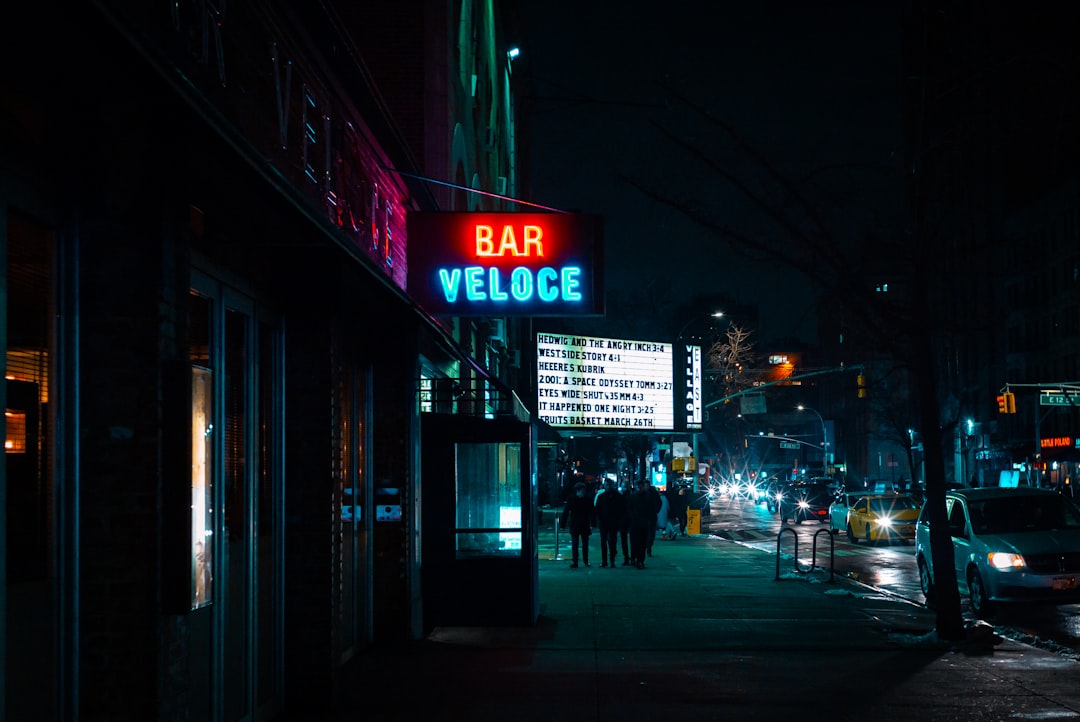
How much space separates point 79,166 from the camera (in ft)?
20.9

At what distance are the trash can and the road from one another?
106 centimetres

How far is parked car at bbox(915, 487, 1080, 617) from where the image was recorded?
17484 mm

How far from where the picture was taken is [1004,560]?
17.7 metres

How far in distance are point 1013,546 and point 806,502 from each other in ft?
120

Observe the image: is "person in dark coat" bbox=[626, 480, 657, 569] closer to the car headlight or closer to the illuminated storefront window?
the car headlight

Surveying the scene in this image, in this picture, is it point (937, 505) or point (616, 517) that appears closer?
point (937, 505)

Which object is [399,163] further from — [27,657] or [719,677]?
[27,657]

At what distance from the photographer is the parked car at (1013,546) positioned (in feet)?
57.4

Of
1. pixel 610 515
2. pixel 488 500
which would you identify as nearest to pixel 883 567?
pixel 610 515

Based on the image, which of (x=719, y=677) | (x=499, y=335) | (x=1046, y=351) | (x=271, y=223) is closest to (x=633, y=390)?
(x=499, y=335)

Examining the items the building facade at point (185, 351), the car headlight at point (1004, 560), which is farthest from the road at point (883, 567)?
the building facade at point (185, 351)

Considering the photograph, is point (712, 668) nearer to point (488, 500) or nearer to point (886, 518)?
point (488, 500)

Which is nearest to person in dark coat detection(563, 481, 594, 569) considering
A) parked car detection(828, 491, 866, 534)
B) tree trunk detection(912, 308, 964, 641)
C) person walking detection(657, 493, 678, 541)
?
tree trunk detection(912, 308, 964, 641)

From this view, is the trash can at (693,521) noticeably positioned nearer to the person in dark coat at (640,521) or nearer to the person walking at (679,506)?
the person walking at (679,506)
